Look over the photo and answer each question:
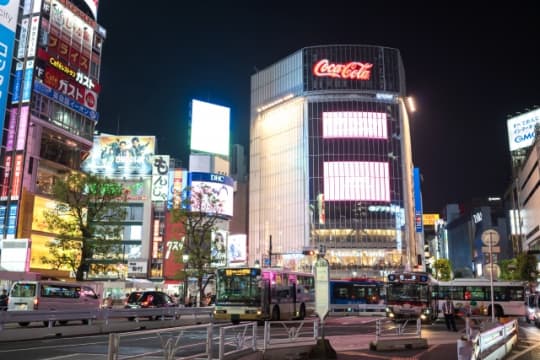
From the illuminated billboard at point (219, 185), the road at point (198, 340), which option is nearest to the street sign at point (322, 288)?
the road at point (198, 340)

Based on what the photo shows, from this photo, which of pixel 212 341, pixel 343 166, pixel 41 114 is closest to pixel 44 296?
pixel 212 341

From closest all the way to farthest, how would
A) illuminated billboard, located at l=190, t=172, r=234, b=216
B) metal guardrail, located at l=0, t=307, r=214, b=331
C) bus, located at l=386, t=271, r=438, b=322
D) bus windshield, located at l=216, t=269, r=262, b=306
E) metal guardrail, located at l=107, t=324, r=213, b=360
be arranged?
metal guardrail, located at l=107, t=324, r=213, b=360 → metal guardrail, located at l=0, t=307, r=214, b=331 → bus windshield, located at l=216, t=269, r=262, b=306 → bus, located at l=386, t=271, r=438, b=322 → illuminated billboard, located at l=190, t=172, r=234, b=216

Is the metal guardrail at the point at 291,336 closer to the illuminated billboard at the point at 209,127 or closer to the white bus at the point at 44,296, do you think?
the white bus at the point at 44,296

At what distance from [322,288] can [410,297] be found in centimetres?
1966

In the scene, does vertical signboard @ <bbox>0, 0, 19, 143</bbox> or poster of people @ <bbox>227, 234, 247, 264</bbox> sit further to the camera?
poster of people @ <bbox>227, 234, 247, 264</bbox>

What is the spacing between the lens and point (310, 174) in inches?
3912

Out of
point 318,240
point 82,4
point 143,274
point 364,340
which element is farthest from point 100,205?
point 318,240

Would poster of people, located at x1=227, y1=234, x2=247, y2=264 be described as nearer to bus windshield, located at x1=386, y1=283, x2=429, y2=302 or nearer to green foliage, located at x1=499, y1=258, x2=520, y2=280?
green foliage, located at x1=499, y1=258, x2=520, y2=280

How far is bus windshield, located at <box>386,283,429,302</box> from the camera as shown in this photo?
32.0 meters

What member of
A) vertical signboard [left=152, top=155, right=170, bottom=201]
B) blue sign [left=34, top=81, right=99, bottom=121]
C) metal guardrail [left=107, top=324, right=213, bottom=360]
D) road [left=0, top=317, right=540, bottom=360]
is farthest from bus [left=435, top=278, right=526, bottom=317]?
vertical signboard [left=152, top=155, right=170, bottom=201]

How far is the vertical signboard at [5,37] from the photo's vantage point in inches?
1075

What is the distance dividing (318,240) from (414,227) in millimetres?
20576

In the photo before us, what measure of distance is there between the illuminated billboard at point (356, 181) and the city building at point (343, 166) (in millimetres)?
184

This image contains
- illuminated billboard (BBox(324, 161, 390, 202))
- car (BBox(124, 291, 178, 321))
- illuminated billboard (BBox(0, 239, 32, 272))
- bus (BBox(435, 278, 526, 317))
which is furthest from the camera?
illuminated billboard (BBox(324, 161, 390, 202))
